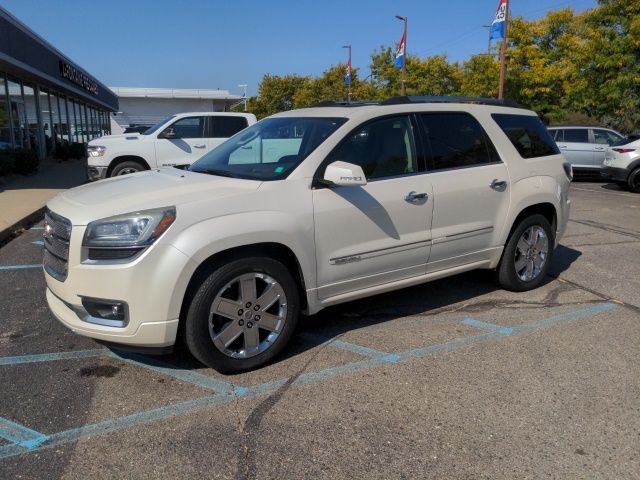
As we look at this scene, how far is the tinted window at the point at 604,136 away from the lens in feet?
52.8

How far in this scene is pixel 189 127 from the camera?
38.4ft

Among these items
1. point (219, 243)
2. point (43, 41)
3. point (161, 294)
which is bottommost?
point (161, 294)

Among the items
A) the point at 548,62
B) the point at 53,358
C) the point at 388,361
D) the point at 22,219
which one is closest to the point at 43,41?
the point at 22,219

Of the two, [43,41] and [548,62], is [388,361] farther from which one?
[548,62]

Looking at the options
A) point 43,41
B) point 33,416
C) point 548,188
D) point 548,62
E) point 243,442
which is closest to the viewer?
point 243,442

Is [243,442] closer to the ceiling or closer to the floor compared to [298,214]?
closer to the floor

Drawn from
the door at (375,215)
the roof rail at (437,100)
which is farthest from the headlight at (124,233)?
the roof rail at (437,100)

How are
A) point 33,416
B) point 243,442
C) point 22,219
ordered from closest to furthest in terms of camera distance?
point 243,442, point 33,416, point 22,219

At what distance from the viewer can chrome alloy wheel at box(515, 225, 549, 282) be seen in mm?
5258

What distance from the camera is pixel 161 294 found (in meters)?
3.25

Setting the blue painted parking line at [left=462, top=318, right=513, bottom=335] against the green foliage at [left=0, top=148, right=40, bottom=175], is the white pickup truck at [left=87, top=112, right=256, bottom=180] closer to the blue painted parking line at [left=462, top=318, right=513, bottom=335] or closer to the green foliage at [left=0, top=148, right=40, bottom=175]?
the green foliage at [left=0, top=148, right=40, bottom=175]

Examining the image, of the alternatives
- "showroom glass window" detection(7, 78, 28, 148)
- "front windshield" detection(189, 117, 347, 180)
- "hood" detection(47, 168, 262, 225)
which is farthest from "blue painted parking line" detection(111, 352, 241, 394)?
"showroom glass window" detection(7, 78, 28, 148)

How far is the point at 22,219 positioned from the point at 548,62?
25.7m

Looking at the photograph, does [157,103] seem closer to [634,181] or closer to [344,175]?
[634,181]
